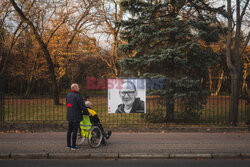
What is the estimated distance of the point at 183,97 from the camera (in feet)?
33.1

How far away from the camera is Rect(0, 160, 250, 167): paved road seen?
5816 millimetres

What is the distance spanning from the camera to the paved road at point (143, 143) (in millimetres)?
6730

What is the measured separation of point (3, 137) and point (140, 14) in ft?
24.5

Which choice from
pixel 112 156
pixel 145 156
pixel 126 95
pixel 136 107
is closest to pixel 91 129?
pixel 112 156

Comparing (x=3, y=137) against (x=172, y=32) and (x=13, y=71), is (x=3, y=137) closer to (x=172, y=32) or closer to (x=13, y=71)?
(x=172, y=32)

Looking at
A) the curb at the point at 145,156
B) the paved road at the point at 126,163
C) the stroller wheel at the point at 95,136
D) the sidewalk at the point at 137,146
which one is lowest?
the paved road at the point at 126,163

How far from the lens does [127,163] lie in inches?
235

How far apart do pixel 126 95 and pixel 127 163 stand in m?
4.41

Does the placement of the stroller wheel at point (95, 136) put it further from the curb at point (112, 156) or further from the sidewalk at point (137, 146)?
the curb at point (112, 156)

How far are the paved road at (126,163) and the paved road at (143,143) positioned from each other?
0.49 meters

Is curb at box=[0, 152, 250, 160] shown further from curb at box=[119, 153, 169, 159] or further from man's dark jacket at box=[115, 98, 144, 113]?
man's dark jacket at box=[115, 98, 144, 113]

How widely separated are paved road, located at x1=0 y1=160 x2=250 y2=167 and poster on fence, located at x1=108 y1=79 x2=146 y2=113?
13.5 ft

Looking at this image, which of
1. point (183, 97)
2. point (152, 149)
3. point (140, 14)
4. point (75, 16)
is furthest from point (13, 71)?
point (152, 149)

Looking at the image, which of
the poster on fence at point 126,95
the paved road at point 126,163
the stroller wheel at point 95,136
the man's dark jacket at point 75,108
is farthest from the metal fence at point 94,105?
the paved road at point 126,163
